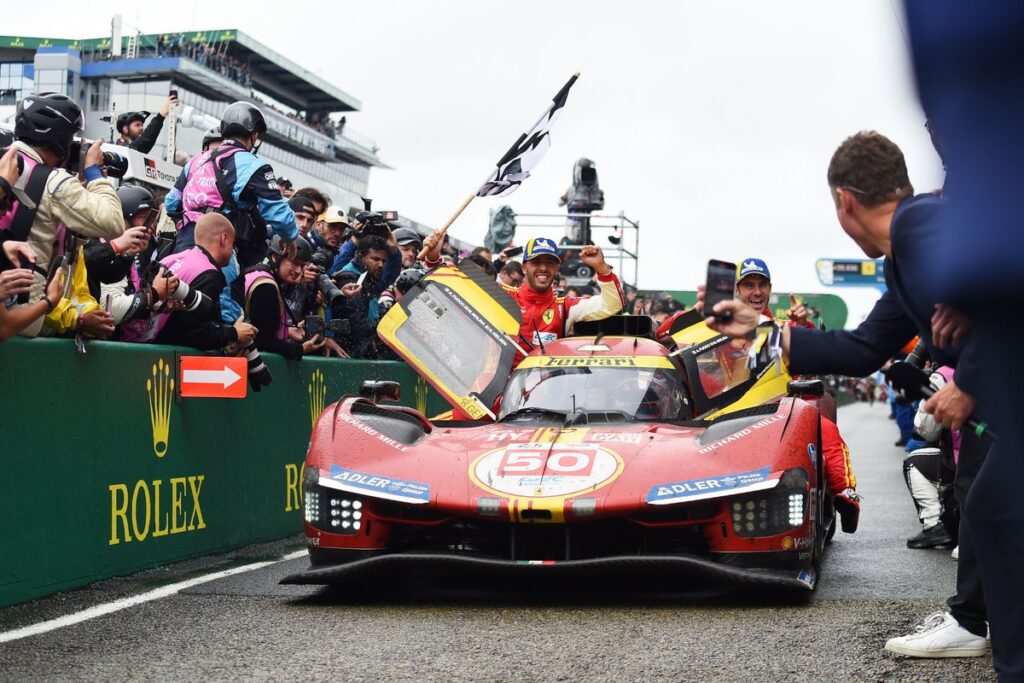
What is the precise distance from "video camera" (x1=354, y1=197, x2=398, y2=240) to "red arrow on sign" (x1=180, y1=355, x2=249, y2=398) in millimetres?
3690

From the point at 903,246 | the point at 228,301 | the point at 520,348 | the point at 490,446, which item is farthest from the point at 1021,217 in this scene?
the point at 228,301

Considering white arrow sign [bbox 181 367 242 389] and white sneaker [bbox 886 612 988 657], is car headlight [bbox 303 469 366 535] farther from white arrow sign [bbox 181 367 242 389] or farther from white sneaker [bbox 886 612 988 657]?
white sneaker [bbox 886 612 988 657]

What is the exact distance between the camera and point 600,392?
27.8ft

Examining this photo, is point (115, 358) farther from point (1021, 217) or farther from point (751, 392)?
point (1021, 217)

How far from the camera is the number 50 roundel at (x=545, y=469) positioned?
6.80 meters

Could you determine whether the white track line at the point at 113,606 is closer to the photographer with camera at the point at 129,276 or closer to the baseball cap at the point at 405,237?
the photographer with camera at the point at 129,276

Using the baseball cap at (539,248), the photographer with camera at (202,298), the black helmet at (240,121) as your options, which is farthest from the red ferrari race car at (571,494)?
the black helmet at (240,121)

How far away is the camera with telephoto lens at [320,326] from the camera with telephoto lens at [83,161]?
1816 millimetres

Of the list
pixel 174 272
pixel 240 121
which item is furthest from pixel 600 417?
pixel 240 121

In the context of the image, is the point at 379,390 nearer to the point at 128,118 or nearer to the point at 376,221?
the point at 376,221

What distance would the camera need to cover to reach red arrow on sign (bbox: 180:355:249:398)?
873 centimetres

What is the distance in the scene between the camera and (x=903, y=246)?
12.0ft

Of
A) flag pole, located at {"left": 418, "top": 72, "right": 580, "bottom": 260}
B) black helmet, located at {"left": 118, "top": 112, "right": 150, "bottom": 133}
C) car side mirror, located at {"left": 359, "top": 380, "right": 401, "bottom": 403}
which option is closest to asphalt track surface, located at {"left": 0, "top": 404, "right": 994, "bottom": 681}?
car side mirror, located at {"left": 359, "top": 380, "right": 401, "bottom": 403}

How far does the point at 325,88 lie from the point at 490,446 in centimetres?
8097
